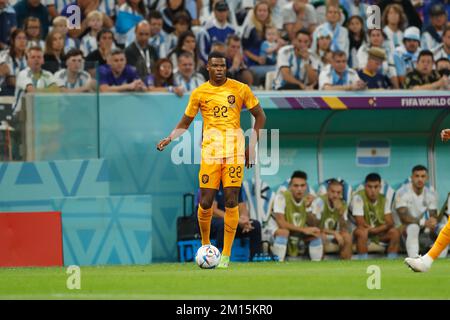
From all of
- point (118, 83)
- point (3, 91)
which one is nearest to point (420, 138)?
point (118, 83)

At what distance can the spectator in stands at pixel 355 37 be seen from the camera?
20.7 metres

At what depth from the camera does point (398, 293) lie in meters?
11.1

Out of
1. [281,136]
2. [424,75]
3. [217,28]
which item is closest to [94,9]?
[217,28]

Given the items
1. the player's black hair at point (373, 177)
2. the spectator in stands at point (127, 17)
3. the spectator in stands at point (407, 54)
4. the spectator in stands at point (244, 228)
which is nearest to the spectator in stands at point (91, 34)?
the spectator in stands at point (127, 17)

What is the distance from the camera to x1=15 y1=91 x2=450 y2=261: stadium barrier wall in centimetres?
1802

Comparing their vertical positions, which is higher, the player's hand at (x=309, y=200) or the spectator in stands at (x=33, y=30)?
the spectator in stands at (x=33, y=30)

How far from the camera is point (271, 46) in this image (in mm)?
20531

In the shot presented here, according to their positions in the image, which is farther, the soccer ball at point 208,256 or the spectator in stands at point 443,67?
the spectator in stands at point 443,67

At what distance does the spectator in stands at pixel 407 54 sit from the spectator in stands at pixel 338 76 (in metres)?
1.25

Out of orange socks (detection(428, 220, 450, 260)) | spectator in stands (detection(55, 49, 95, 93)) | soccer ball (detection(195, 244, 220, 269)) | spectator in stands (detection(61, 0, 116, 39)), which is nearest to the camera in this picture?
orange socks (detection(428, 220, 450, 260))

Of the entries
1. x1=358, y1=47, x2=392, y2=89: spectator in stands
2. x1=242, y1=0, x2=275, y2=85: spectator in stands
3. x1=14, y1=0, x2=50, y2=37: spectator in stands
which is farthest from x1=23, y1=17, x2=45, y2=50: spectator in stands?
x1=358, y1=47, x2=392, y2=89: spectator in stands

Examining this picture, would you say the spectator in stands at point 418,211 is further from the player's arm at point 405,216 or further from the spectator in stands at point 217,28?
the spectator in stands at point 217,28

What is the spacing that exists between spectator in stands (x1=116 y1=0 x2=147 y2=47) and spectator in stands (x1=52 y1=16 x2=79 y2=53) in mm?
897

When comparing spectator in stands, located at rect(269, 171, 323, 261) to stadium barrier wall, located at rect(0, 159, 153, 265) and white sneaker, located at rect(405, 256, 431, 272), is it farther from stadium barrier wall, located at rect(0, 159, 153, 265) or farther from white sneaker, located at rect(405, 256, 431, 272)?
white sneaker, located at rect(405, 256, 431, 272)
